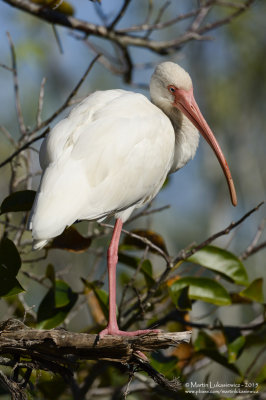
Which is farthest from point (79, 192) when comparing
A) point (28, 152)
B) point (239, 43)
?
point (239, 43)

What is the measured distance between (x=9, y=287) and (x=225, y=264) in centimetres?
129

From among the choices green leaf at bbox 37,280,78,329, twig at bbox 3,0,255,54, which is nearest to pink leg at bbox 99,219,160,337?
green leaf at bbox 37,280,78,329

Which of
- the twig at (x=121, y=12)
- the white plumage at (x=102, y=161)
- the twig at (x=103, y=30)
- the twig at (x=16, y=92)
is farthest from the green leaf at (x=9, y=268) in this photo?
the twig at (x=121, y=12)

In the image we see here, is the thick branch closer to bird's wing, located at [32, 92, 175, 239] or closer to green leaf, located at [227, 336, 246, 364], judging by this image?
bird's wing, located at [32, 92, 175, 239]

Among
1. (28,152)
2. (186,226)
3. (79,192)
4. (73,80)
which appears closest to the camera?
(79,192)

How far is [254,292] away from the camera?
12.0 ft

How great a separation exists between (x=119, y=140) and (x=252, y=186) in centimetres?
1596

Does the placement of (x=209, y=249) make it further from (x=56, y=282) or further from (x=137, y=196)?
(x=56, y=282)

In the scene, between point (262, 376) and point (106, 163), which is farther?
point (262, 376)

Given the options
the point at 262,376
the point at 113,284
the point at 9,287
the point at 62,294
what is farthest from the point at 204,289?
the point at 9,287

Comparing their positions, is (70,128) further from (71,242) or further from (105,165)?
(71,242)

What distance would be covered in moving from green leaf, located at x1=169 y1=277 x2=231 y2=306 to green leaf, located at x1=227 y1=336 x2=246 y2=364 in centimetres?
24

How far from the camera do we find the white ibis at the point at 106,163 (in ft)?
10.7

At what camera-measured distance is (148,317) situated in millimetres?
3914
